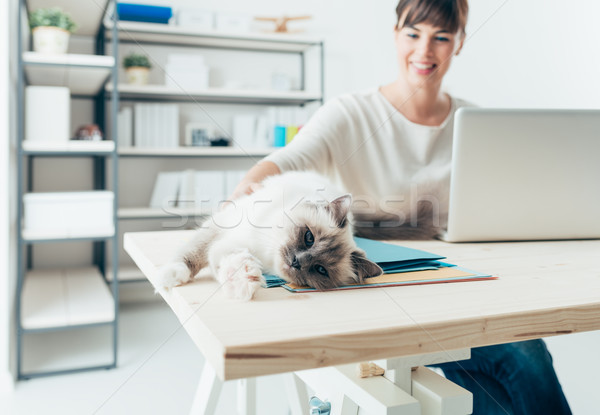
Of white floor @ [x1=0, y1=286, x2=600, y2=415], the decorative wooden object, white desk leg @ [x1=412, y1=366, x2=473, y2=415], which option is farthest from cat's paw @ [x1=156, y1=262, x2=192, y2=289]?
the decorative wooden object

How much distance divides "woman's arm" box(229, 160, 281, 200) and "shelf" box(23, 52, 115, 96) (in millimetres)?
1467

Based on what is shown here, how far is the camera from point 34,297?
265cm

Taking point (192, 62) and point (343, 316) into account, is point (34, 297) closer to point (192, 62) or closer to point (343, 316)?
point (192, 62)

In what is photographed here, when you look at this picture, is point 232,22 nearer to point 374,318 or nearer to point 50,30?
point 50,30

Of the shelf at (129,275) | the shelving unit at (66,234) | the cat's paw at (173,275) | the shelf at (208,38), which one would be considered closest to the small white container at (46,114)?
the shelving unit at (66,234)

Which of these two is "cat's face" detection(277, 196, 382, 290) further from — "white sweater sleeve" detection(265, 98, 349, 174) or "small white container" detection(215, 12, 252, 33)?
"small white container" detection(215, 12, 252, 33)

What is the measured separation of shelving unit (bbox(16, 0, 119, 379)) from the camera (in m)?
2.32

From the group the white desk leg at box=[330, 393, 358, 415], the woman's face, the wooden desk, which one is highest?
the woman's face

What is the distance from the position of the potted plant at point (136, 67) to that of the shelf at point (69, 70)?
0.78 feet

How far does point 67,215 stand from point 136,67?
1.28 metres

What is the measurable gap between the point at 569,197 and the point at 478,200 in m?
0.22

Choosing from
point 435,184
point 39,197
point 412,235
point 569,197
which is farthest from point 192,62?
point 569,197

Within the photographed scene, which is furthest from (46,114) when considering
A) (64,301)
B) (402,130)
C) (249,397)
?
(249,397)

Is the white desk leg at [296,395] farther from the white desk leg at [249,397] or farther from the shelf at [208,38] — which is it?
the shelf at [208,38]
